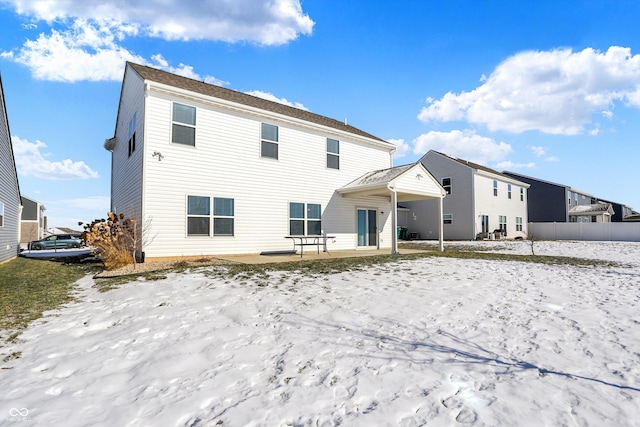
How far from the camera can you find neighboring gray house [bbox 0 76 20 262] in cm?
1256

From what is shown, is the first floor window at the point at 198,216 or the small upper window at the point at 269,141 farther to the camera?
the small upper window at the point at 269,141

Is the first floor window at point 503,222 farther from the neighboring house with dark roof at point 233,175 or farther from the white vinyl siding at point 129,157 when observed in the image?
the white vinyl siding at point 129,157

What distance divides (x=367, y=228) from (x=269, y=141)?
6.34 m

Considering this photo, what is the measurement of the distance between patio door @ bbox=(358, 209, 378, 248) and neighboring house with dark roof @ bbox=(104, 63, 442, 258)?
0.16 feet

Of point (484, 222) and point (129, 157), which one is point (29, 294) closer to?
point (129, 157)

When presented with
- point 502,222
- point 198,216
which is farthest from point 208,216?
point 502,222

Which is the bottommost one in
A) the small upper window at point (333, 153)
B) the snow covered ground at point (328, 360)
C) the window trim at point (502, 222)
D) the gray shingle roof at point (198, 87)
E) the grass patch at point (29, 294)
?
the snow covered ground at point (328, 360)

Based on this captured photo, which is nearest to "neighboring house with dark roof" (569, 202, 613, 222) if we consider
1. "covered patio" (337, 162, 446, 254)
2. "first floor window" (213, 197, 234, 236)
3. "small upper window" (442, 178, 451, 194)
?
"small upper window" (442, 178, 451, 194)

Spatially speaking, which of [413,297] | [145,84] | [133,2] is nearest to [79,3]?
[133,2]

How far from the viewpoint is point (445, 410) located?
8.09 feet

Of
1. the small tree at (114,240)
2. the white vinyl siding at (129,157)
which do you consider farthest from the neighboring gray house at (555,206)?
the small tree at (114,240)

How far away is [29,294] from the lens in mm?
6297

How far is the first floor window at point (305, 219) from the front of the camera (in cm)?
1366

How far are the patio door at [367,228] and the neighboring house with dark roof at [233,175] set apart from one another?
5cm
